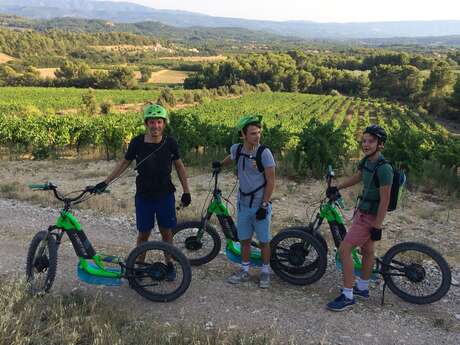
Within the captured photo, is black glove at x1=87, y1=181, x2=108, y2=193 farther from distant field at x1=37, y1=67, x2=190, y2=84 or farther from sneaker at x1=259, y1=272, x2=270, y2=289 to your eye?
distant field at x1=37, y1=67, x2=190, y2=84

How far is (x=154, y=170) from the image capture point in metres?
4.66

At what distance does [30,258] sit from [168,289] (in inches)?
63.4

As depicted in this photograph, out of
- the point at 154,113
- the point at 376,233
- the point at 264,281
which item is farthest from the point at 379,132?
the point at 154,113

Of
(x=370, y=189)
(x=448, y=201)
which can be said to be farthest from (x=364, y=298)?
(x=448, y=201)

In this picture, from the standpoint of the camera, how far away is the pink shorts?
4453 mm

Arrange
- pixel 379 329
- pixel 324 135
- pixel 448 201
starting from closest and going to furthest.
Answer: pixel 379 329
pixel 448 201
pixel 324 135

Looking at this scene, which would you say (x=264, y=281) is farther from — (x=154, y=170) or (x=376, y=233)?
(x=154, y=170)

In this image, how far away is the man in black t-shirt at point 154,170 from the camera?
15.2ft

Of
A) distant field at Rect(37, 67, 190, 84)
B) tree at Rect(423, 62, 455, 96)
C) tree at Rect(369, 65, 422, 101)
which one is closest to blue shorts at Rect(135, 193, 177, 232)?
tree at Rect(423, 62, 455, 96)

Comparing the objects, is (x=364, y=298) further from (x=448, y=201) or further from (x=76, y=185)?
(x=76, y=185)

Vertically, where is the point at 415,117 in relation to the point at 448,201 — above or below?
below

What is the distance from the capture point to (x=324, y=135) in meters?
12.1

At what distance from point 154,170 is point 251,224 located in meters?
1.31

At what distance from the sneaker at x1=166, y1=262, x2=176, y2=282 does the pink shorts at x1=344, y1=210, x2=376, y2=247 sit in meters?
2.00
